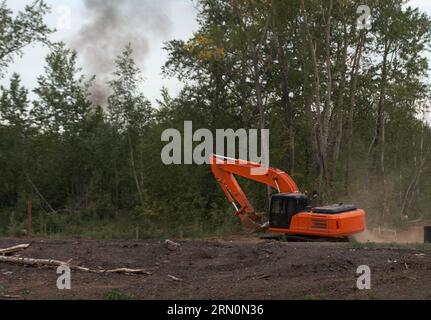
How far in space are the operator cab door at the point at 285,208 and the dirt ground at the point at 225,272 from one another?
2.15 metres

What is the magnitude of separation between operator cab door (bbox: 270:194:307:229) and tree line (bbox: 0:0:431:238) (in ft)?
14.0

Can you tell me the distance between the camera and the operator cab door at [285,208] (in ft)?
59.7

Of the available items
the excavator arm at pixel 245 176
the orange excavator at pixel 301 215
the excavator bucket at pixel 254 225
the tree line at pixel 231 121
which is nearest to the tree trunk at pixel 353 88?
the tree line at pixel 231 121

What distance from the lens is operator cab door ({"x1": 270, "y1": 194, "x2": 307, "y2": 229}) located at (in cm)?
1819

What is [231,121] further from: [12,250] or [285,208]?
[12,250]

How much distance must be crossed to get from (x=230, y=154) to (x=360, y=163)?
6976 mm

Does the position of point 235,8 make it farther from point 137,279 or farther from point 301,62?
point 137,279

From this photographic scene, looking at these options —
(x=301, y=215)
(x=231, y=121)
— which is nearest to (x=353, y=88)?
(x=231, y=121)

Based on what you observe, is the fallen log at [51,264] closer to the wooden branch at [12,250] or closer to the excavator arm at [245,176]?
the wooden branch at [12,250]

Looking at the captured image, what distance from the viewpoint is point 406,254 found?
13898mm

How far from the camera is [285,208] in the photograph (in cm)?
1834

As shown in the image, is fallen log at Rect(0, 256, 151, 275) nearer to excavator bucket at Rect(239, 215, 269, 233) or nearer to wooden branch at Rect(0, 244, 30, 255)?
wooden branch at Rect(0, 244, 30, 255)
